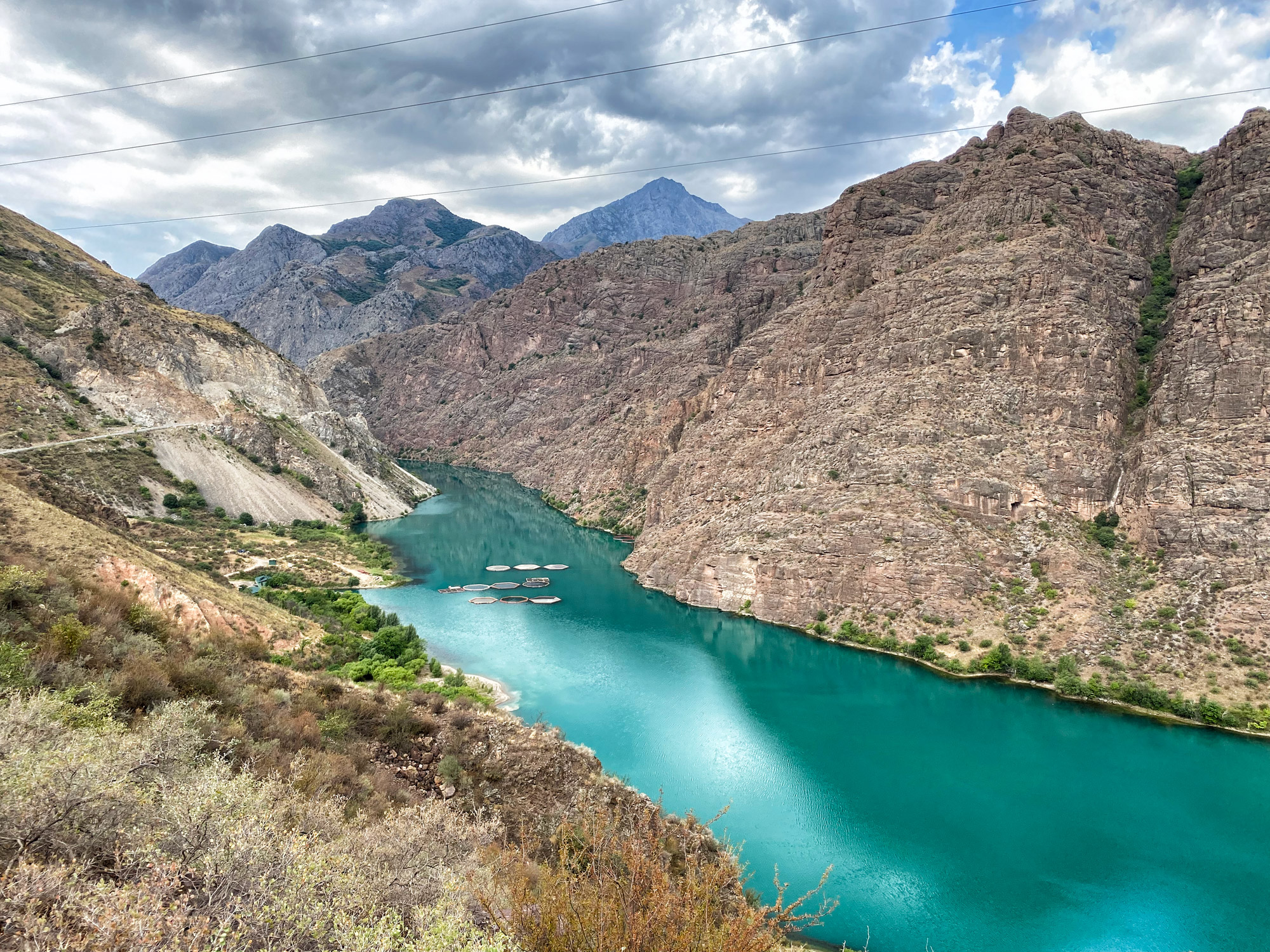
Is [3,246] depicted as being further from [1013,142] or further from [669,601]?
[1013,142]

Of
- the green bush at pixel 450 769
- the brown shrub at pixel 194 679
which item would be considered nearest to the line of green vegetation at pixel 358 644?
the brown shrub at pixel 194 679

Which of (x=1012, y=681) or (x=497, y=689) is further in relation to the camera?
(x=1012, y=681)

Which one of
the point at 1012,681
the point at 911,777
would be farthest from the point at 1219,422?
the point at 911,777

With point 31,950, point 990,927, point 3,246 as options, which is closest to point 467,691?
point 990,927

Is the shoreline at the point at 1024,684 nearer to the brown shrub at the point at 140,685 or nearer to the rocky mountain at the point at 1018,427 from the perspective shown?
the rocky mountain at the point at 1018,427

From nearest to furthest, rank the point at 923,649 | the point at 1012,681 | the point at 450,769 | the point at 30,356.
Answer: the point at 450,769 → the point at 1012,681 → the point at 923,649 → the point at 30,356

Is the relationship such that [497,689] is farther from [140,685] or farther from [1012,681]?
[1012,681]
